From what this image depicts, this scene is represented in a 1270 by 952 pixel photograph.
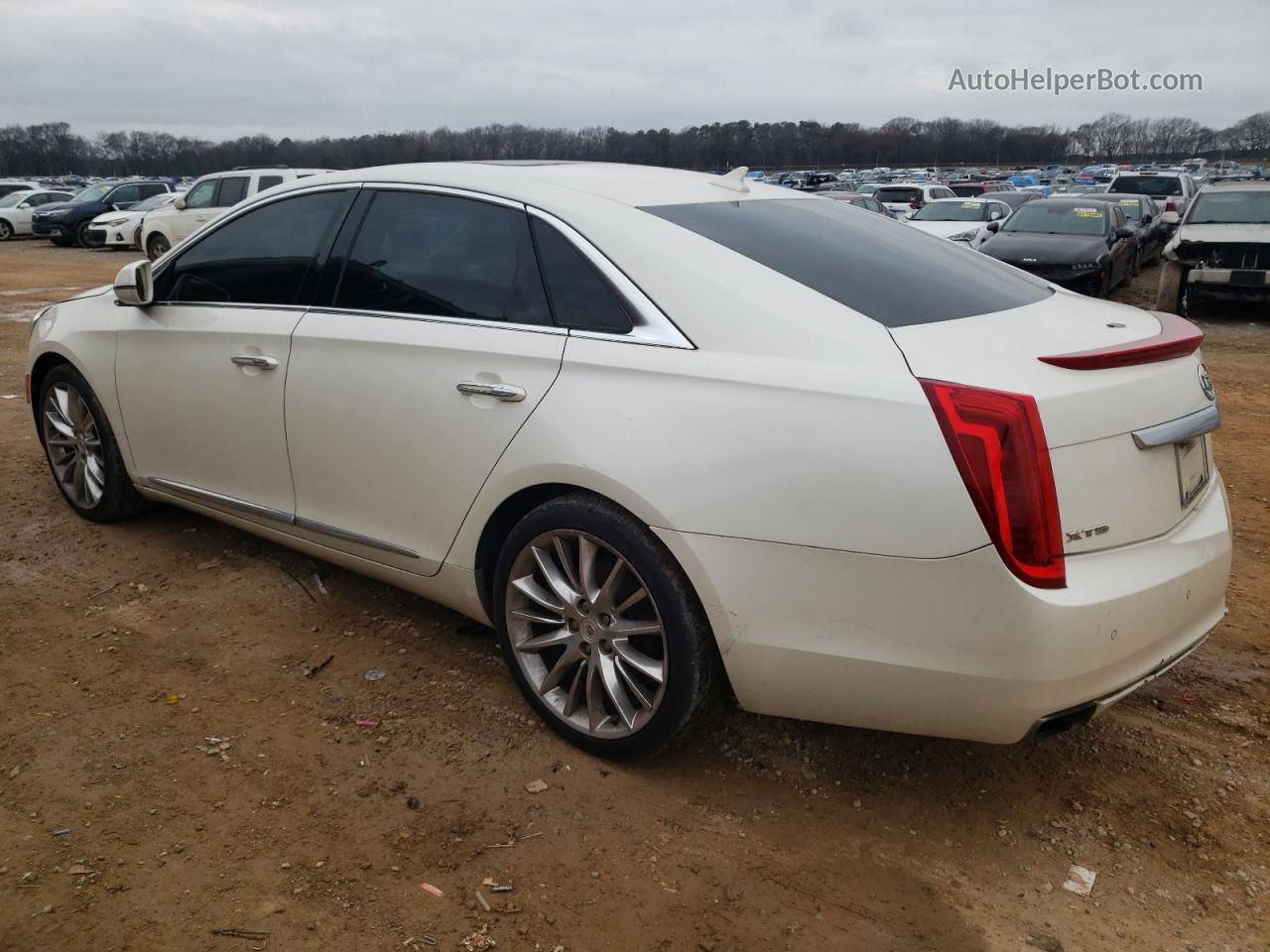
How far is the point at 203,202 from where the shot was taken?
18.7m

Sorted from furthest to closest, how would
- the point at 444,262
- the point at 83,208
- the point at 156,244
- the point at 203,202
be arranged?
1. the point at 83,208
2. the point at 156,244
3. the point at 203,202
4. the point at 444,262

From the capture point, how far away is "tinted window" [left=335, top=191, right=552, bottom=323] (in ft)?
9.97

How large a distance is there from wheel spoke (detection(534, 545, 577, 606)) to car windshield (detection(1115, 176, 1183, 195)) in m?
27.7

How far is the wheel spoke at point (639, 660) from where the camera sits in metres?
2.71

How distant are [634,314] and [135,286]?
2.44 meters

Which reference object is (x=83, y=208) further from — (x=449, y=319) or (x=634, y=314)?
(x=634, y=314)

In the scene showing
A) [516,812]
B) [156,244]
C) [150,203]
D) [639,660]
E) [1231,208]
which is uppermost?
[150,203]

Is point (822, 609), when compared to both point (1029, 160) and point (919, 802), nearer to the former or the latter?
point (919, 802)

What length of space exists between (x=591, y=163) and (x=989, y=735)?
241 centimetres

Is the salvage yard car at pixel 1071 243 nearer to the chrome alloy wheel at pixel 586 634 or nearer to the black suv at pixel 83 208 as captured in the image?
the chrome alloy wheel at pixel 586 634

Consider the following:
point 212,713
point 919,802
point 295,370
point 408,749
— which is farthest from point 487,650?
point 919,802

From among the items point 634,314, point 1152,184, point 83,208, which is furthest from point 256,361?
point 1152,184

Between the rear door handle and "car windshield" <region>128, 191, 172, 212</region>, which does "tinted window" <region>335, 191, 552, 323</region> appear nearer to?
the rear door handle

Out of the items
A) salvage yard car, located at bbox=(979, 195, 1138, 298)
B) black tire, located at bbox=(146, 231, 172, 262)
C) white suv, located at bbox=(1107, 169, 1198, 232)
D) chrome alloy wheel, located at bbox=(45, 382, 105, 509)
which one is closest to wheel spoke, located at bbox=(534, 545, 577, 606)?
chrome alloy wheel, located at bbox=(45, 382, 105, 509)
